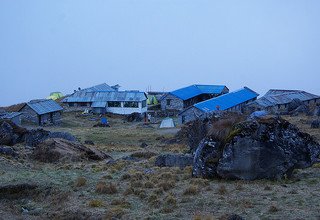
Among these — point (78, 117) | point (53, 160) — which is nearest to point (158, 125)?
point (78, 117)

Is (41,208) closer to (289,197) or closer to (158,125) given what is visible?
(289,197)

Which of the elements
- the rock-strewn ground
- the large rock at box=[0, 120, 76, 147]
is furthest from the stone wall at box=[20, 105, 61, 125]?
the rock-strewn ground

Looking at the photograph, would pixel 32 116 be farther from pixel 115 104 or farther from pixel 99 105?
pixel 115 104

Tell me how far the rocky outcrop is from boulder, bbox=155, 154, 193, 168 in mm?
5194

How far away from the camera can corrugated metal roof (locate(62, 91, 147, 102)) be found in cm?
8669

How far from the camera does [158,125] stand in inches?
2859

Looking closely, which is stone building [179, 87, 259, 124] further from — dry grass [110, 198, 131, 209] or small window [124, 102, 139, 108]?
dry grass [110, 198, 131, 209]

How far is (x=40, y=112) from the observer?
71.8 m

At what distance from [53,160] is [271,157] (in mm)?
16290

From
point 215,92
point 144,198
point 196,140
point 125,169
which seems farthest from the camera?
point 215,92

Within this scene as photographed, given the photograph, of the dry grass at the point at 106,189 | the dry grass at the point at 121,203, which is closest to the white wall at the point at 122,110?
the dry grass at the point at 106,189

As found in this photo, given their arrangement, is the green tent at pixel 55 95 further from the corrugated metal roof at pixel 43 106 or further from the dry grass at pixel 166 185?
the dry grass at pixel 166 185

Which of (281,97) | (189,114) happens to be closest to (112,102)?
(189,114)

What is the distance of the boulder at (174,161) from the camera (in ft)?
85.3
